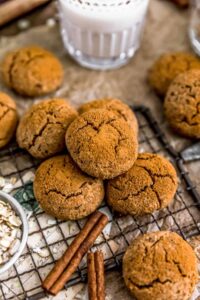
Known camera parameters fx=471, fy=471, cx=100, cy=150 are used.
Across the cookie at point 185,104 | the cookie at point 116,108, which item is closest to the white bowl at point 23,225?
the cookie at point 116,108

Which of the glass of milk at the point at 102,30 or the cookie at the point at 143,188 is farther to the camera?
the glass of milk at the point at 102,30

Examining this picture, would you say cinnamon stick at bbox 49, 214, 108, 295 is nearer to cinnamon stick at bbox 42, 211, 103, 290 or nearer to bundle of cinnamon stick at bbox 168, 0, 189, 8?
cinnamon stick at bbox 42, 211, 103, 290

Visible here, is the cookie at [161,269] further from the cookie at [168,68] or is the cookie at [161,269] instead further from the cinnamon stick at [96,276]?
the cookie at [168,68]

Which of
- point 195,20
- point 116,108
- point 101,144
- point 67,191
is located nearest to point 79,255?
point 67,191

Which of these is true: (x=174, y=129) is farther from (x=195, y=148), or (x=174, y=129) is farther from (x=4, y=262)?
(x=4, y=262)

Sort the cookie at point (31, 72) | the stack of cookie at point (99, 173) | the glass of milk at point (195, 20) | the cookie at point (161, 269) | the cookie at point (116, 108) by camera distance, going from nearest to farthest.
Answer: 1. the cookie at point (161, 269)
2. the stack of cookie at point (99, 173)
3. the cookie at point (116, 108)
4. the cookie at point (31, 72)
5. the glass of milk at point (195, 20)

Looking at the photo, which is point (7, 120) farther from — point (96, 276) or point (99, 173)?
point (96, 276)
